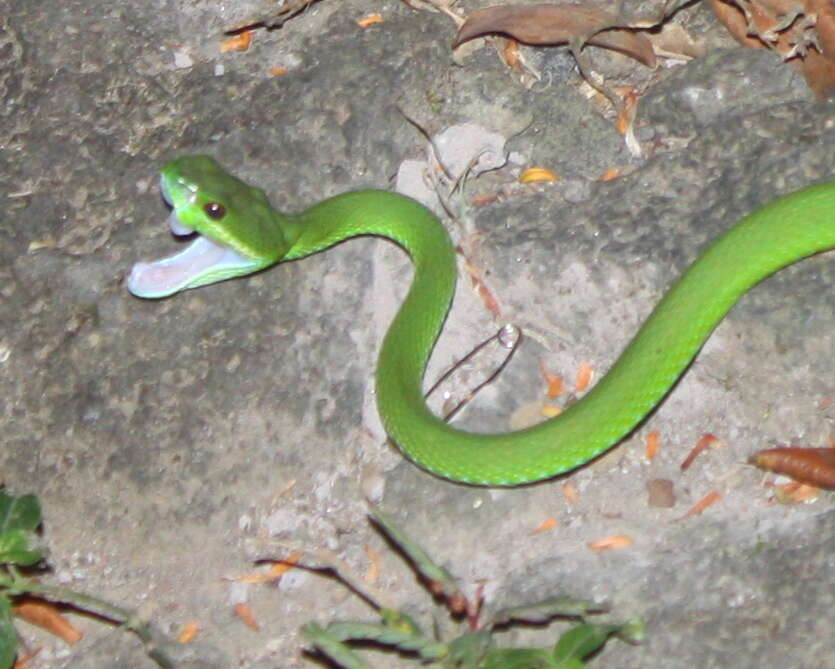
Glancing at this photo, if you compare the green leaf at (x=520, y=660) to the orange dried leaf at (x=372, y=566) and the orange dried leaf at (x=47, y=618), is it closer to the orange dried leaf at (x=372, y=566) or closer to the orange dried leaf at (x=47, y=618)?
the orange dried leaf at (x=372, y=566)

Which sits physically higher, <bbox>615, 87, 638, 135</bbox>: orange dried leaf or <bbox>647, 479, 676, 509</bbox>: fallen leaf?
<bbox>615, 87, 638, 135</bbox>: orange dried leaf

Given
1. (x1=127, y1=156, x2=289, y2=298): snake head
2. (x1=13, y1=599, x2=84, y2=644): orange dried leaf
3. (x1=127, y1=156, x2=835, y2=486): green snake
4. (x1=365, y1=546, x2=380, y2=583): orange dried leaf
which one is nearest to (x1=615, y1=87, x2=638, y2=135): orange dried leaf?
(x1=127, y1=156, x2=835, y2=486): green snake

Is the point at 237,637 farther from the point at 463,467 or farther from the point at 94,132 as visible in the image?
the point at 94,132

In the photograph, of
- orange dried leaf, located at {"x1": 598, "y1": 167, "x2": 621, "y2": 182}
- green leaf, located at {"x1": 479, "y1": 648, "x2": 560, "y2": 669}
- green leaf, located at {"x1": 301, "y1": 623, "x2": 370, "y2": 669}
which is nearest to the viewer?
green leaf, located at {"x1": 301, "y1": 623, "x2": 370, "y2": 669}

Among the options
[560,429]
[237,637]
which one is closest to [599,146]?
[560,429]

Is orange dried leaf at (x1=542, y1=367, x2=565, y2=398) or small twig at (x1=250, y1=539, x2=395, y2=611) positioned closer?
small twig at (x1=250, y1=539, x2=395, y2=611)

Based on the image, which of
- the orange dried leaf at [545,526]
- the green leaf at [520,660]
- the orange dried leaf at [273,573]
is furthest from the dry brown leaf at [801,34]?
the orange dried leaf at [273,573]

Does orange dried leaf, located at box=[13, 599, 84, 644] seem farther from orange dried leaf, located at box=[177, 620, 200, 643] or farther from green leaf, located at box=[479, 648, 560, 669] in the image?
green leaf, located at box=[479, 648, 560, 669]
